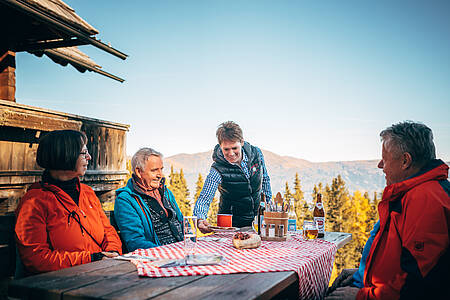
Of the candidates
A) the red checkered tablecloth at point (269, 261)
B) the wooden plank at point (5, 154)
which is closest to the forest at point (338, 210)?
the wooden plank at point (5, 154)

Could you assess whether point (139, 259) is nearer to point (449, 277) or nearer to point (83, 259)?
point (83, 259)

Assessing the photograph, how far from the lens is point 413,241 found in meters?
1.79

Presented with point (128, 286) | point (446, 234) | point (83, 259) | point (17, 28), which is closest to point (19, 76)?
point (17, 28)

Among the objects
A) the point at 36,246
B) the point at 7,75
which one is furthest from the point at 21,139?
the point at 36,246

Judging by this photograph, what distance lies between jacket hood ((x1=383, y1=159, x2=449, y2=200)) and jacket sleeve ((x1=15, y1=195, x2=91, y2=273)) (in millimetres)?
1842

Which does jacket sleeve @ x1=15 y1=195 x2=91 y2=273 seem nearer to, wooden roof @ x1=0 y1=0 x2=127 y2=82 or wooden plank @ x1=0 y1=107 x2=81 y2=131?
wooden roof @ x1=0 y1=0 x2=127 y2=82

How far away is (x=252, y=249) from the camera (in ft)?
8.43

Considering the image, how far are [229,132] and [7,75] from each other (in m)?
5.99

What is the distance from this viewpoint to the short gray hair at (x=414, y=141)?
213 cm

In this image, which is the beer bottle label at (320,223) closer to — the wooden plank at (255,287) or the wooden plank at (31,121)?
the wooden plank at (255,287)

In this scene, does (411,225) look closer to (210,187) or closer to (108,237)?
(108,237)

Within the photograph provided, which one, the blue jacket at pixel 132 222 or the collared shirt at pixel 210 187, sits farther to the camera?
the collared shirt at pixel 210 187

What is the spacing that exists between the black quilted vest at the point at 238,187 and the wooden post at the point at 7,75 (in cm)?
557

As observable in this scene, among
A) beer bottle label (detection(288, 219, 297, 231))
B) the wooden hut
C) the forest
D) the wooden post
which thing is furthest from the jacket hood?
the forest
